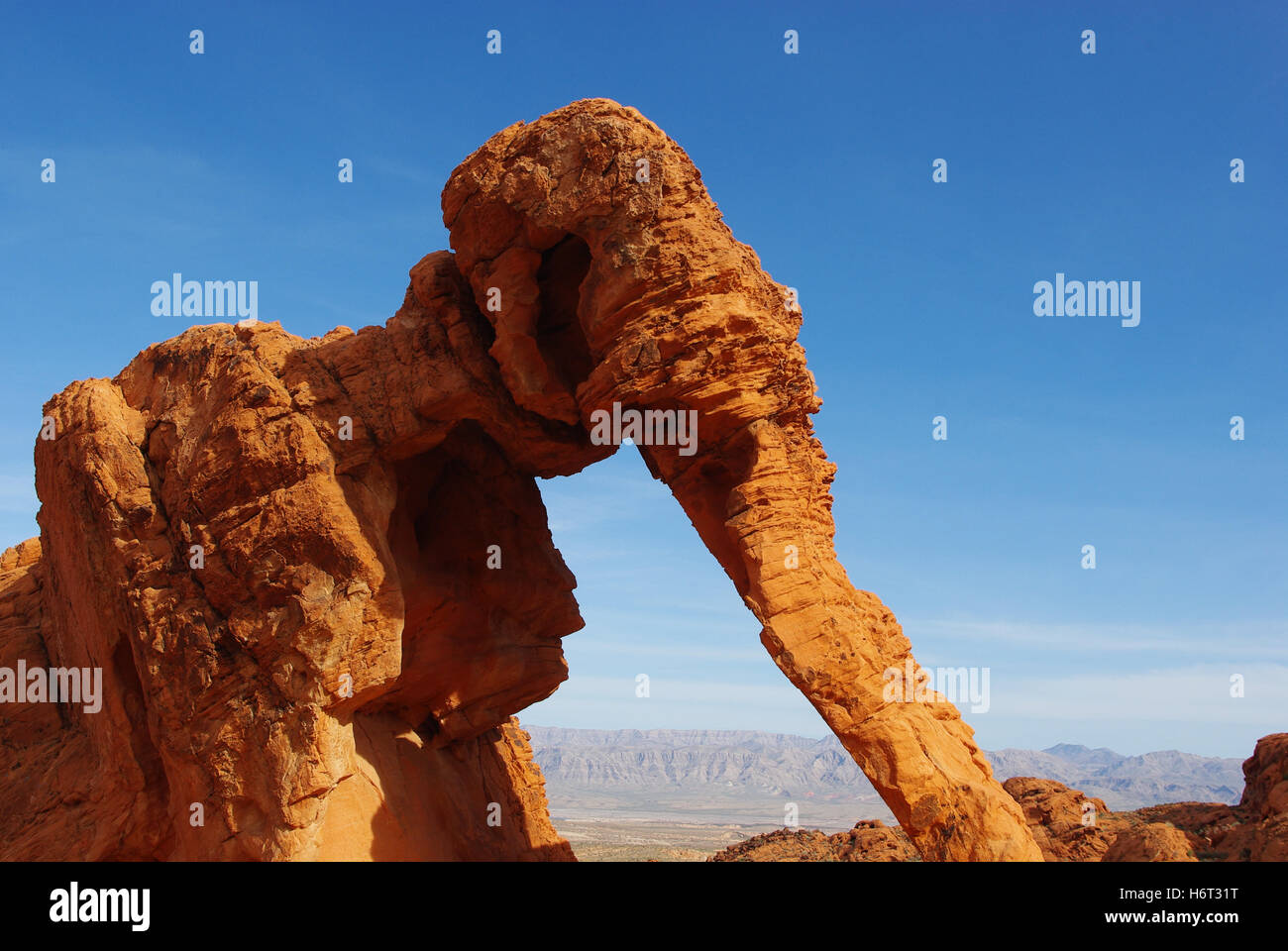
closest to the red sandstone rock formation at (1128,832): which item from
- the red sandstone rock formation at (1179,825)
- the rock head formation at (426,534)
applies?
the red sandstone rock formation at (1179,825)

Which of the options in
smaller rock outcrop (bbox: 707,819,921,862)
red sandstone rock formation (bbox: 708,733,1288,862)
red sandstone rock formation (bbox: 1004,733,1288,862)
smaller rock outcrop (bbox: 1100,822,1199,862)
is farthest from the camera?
smaller rock outcrop (bbox: 707,819,921,862)

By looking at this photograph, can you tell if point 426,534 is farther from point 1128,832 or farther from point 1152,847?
point 1152,847

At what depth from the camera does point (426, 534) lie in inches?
811

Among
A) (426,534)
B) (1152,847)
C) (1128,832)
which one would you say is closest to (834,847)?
(1128,832)

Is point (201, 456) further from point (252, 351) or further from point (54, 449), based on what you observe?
point (54, 449)

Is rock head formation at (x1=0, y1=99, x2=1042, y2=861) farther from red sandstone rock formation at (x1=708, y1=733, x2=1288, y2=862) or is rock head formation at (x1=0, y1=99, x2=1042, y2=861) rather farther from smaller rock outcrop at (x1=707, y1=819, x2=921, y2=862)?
smaller rock outcrop at (x1=707, y1=819, x2=921, y2=862)

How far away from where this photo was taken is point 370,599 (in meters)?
16.4

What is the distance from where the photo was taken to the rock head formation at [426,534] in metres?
14.5

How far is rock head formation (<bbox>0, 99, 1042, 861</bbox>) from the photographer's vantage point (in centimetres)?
1445

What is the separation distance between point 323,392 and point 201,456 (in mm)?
2314

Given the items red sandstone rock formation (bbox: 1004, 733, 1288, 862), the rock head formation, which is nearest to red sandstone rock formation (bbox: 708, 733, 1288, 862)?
red sandstone rock formation (bbox: 1004, 733, 1288, 862)

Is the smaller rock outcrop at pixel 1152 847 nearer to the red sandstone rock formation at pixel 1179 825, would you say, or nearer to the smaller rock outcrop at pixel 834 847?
the red sandstone rock formation at pixel 1179 825

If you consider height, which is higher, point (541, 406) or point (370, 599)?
point (541, 406)
